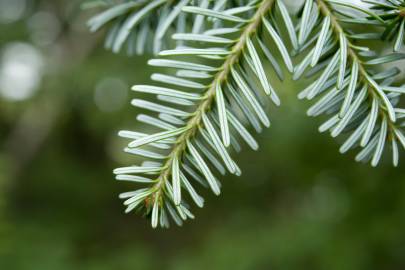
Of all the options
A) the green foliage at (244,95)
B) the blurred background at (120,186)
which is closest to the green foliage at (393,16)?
the green foliage at (244,95)

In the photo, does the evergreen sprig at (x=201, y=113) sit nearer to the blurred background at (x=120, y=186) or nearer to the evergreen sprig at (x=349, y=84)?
the evergreen sprig at (x=349, y=84)

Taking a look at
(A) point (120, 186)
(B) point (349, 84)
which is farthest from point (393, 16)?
(A) point (120, 186)

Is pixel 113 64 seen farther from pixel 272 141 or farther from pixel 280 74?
pixel 280 74

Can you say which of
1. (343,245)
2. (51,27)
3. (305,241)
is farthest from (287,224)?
(51,27)

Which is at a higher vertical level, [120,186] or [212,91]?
[212,91]

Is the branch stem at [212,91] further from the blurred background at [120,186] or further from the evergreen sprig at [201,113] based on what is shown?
the blurred background at [120,186]

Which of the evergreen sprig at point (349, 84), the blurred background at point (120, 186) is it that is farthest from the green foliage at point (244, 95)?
the blurred background at point (120, 186)

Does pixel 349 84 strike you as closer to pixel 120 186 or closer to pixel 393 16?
pixel 393 16

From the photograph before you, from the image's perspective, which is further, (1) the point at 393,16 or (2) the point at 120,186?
(2) the point at 120,186

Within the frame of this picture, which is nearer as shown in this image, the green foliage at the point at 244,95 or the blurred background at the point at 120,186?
the green foliage at the point at 244,95
